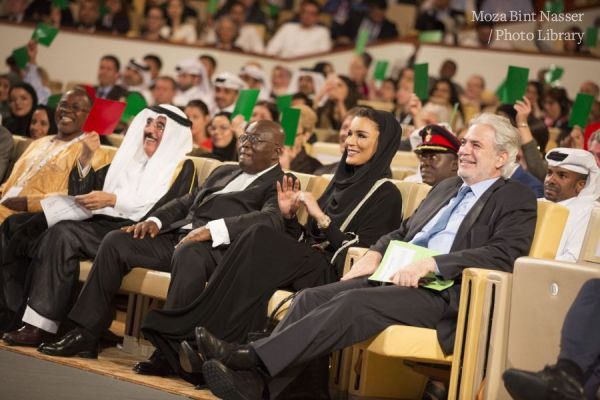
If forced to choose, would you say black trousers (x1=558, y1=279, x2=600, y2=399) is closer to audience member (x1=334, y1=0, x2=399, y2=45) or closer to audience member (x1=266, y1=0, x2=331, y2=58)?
audience member (x1=334, y1=0, x2=399, y2=45)

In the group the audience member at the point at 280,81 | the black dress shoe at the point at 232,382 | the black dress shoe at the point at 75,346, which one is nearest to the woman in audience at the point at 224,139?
the black dress shoe at the point at 75,346

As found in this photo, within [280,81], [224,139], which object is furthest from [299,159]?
[280,81]

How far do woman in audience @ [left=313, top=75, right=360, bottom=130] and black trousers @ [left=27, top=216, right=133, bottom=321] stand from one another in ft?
13.2

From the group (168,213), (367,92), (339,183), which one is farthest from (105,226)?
(367,92)

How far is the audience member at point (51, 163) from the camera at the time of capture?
6516 millimetres

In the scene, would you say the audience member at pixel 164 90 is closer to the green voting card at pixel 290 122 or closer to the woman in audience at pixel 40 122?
the woman in audience at pixel 40 122

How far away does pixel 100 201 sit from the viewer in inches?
242

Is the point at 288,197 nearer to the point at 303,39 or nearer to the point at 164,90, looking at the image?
the point at 164,90

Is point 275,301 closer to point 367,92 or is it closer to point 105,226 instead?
point 105,226

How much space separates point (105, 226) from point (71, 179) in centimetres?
58

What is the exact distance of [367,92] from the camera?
11344 millimetres

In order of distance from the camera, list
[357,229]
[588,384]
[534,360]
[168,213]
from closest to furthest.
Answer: [588,384], [534,360], [357,229], [168,213]

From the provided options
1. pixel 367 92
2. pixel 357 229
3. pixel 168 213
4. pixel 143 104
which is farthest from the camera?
pixel 367 92

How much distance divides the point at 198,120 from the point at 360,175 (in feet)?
9.71
